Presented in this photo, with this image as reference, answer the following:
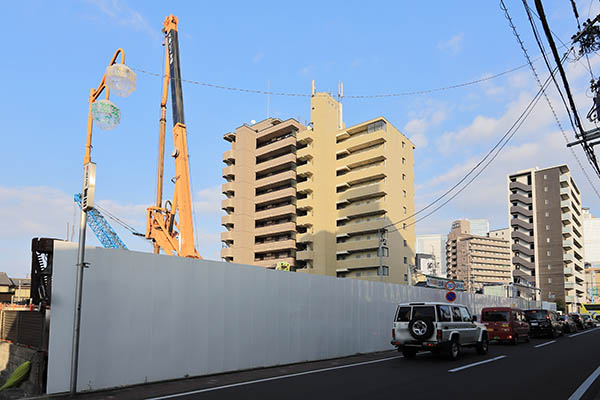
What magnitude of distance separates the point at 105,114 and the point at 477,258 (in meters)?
178

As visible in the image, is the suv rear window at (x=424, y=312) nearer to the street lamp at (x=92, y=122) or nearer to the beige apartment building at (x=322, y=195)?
the street lamp at (x=92, y=122)

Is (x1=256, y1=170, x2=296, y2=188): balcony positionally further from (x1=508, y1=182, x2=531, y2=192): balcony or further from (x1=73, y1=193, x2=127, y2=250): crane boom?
(x1=508, y1=182, x2=531, y2=192): balcony

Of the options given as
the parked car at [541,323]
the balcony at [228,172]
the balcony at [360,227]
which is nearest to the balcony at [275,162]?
the balcony at [228,172]

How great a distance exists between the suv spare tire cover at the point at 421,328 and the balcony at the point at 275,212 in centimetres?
5502

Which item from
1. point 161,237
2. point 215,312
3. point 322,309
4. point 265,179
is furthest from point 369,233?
point 215,312

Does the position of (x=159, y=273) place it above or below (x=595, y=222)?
below

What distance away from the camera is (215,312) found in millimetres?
12523

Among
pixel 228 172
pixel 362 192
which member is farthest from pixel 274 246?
pixel 362 192

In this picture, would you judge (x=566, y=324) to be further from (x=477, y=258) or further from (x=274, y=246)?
(x=477, y=258)

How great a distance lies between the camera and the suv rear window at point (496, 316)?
2393 centimetres

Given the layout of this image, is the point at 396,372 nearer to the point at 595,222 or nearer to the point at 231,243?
the point at 231,243

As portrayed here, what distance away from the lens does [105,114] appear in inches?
407

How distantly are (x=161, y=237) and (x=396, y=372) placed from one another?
15048 millimetres

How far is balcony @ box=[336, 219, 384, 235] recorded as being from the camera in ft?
211
